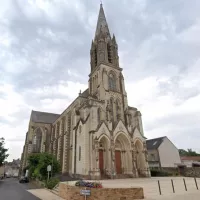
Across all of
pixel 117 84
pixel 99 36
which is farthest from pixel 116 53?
pixel 117 84

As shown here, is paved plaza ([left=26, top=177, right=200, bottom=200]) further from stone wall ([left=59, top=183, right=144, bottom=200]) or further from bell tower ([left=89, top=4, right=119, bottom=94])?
bell tower ([left=89, top=4, right=119, bottom=94])

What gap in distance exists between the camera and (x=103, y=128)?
2397 centimetres

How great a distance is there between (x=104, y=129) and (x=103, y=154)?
3.71 metres

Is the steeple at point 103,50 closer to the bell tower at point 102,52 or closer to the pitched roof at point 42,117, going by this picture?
the bell tower at point 102,52

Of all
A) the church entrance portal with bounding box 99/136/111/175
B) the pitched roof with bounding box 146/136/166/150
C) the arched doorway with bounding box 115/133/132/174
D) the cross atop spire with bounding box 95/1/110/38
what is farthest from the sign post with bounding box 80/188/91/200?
the cross atop spire with bounding box 95/1/110/38

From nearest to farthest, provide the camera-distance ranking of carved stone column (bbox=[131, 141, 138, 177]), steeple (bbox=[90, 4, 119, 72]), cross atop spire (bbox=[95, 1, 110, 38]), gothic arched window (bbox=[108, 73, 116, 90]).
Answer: carved stone column (bbox=[131, 141, 138, 177]) < gothic arched window (bbox=[108, 73, 116, 90]) < steeple (bbox=[90, 4, 119, 72]) < cross atop spire (bbox=[95, 1, 110, 38])

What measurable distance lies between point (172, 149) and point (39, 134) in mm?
34940

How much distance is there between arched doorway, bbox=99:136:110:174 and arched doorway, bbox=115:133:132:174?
2190mm

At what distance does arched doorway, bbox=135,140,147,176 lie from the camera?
2600 centimetres

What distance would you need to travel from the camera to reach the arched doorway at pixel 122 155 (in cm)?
2477

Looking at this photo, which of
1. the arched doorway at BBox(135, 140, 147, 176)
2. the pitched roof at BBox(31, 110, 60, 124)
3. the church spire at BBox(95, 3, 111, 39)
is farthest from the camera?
the pitched roof at BBox(31, 110, 60, 124)

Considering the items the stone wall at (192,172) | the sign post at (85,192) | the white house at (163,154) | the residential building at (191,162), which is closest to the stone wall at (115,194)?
the sign post at (85,192)

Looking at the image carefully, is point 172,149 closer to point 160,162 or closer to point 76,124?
point 160,162

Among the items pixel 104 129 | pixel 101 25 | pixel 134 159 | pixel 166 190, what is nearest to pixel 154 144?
pixel 134 159
